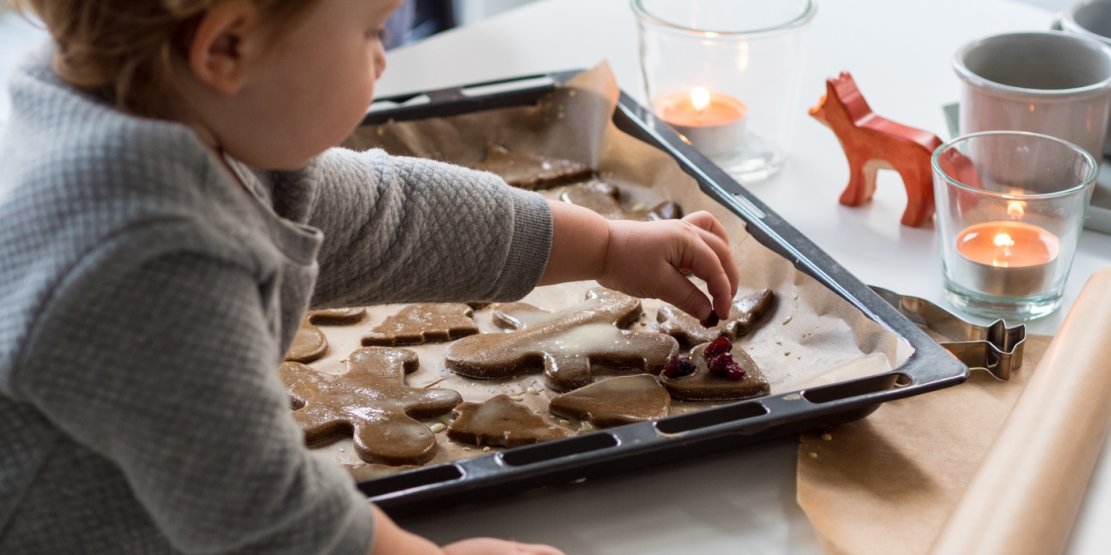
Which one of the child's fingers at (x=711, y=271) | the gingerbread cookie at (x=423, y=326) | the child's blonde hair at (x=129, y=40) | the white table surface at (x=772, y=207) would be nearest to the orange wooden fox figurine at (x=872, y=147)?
the white table surface at (x=772, y=207)

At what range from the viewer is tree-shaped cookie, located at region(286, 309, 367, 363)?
85 centimetres

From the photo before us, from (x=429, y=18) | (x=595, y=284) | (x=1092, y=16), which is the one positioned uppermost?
(x=1092, y=16)

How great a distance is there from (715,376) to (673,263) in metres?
0.09

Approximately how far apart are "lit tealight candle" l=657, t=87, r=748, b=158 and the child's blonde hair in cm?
62

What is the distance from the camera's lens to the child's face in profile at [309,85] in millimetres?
536

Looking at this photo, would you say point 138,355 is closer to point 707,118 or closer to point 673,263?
point 673,263

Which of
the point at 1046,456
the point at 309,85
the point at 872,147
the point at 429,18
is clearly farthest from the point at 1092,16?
the point at 429,18

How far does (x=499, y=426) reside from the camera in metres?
0.75

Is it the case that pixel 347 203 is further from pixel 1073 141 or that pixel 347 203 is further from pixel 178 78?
pixel 1073 141

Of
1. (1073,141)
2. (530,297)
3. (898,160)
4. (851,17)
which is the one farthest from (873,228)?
(851,17)

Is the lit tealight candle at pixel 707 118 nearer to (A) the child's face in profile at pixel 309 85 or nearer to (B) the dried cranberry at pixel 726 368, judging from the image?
(B) the dried cranberry at pixel 726 368

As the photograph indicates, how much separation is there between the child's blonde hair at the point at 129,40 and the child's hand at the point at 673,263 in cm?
37

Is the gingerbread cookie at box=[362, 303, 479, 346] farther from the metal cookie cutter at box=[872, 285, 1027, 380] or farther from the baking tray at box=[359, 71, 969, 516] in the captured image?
the metal cookie cutter at box=[872, 285, 1027, 380]

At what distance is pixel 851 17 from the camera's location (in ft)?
4.49
